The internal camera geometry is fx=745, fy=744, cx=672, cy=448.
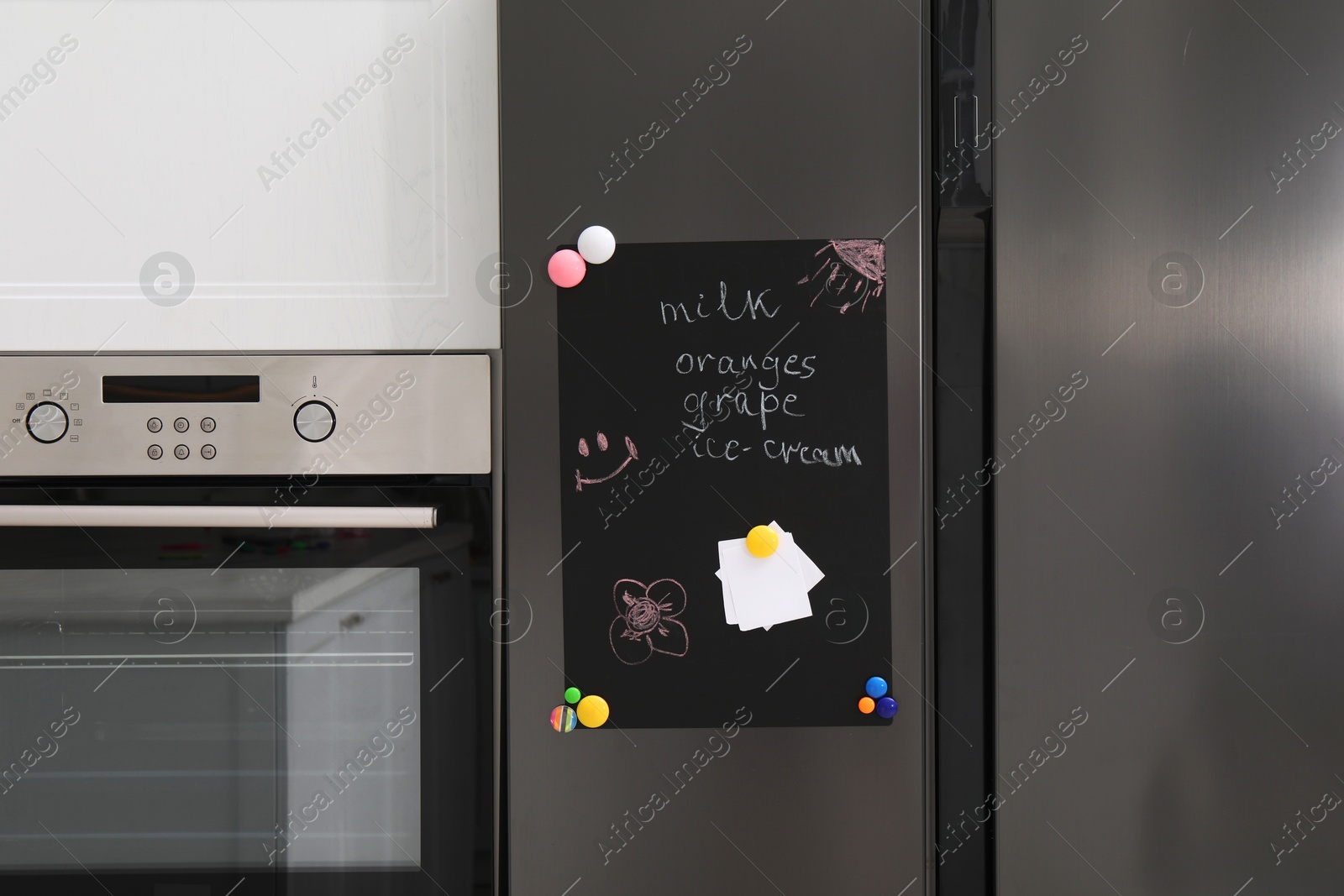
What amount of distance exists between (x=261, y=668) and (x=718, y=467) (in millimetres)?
542

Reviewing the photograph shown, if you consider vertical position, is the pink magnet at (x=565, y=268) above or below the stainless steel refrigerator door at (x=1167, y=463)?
above

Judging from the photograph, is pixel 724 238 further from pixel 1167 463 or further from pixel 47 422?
pixel 47 422

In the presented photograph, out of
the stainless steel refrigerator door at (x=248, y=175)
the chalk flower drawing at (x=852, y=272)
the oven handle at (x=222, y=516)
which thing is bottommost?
the oven handle at (x=222, y=516)

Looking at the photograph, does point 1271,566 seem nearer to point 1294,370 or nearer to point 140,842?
point 1294,370

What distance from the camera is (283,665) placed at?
81 cm

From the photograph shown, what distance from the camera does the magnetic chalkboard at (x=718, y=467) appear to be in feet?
2.50

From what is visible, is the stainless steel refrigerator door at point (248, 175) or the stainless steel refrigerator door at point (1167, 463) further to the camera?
the stainless steel refrigerator door at point (248, 175)

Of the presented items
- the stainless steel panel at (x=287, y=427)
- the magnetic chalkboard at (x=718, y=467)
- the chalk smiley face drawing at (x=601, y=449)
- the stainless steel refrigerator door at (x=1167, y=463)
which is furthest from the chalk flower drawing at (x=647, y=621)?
the stainless steel refrigerator door at (x=1167, y=463)

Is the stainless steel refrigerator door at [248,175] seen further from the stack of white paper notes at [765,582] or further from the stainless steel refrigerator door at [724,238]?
the stack of white paper notes at [765,582]

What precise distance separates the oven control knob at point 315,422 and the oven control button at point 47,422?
26 centimetres

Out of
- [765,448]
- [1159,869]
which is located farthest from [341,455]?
[1159,869]

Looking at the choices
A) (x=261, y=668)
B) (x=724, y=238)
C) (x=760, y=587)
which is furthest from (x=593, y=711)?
(x=724, y=238)

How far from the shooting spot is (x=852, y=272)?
0.76 m

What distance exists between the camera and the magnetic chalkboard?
2.50 feet
